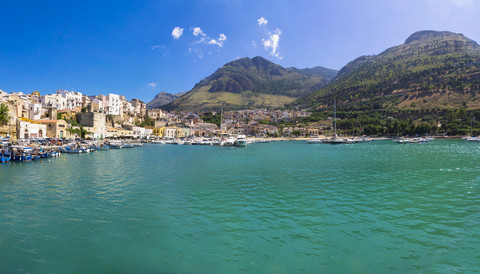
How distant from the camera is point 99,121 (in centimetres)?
6556

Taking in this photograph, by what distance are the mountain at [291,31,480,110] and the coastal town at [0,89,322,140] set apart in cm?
2319

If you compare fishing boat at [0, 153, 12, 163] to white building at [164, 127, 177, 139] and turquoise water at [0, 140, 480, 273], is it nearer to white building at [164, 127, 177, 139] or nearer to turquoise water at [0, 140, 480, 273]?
turquoise water at [0, 140, 480, 273]

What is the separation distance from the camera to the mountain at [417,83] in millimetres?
93188

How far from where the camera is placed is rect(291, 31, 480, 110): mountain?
9319cm

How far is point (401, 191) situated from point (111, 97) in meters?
91.3

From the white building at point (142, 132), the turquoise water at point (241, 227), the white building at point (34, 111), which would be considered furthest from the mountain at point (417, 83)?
the white building at point (34, 111)

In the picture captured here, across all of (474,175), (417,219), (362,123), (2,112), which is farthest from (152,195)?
(362,123)

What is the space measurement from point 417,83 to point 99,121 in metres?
118

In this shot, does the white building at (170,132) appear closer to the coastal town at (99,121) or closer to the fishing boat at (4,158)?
the coastal town at (99,121)

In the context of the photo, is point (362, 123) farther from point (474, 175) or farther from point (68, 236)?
point (68, 236)

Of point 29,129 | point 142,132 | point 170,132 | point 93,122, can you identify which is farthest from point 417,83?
point 29,129

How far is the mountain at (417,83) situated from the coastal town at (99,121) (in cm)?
2319

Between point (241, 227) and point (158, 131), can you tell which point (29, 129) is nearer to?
point (158, 131)

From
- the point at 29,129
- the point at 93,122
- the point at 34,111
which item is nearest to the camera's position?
the point at 29,129
